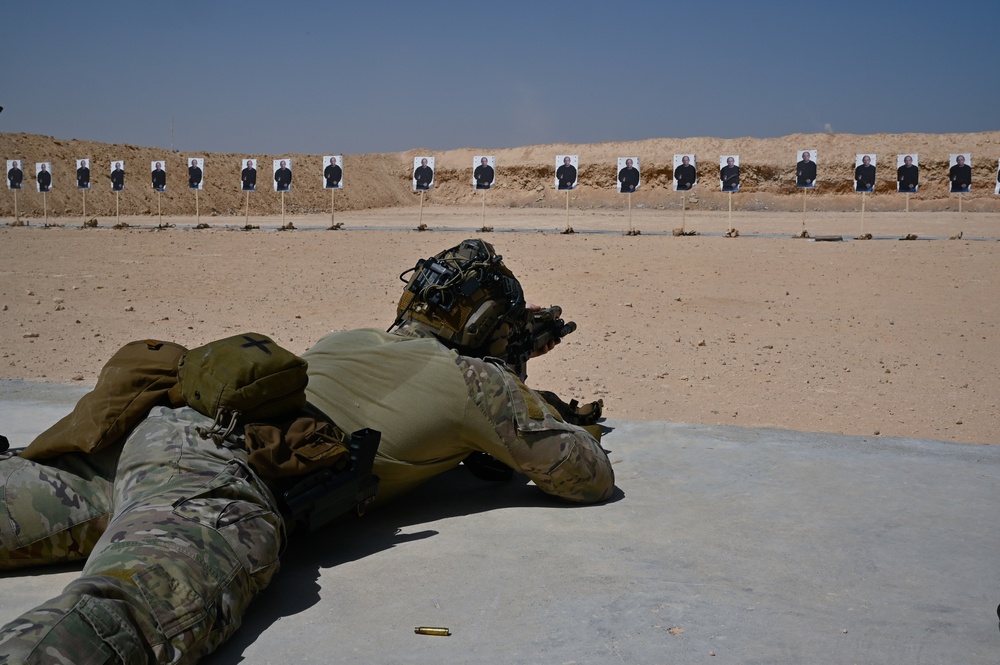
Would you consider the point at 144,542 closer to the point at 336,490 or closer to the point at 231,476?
the point at 231,476

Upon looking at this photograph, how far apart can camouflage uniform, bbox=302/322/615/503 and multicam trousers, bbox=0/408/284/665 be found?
0.44 metres

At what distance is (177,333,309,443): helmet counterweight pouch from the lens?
2.37m

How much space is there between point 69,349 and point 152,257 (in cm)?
647

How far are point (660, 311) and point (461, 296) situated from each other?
6.23 metres

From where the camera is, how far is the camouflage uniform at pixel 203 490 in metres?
1.84

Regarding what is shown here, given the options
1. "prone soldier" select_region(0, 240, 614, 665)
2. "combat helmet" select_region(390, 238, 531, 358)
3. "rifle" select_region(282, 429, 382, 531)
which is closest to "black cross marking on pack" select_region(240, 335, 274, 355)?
"prone soldier" select_region(0, 240, 614, 665)

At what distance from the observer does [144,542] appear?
2037 millimetres

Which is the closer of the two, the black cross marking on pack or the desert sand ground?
the black cross marking on pack

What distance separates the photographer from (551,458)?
9.46 feet

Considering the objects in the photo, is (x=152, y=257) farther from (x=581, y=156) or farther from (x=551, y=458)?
(x=581, y=156)

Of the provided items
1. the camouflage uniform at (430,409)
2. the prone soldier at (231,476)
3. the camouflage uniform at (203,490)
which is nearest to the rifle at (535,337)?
the prone soldier at (231,476)

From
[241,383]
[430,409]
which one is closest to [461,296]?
[430,409]

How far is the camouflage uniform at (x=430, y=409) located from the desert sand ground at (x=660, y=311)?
1850 mm

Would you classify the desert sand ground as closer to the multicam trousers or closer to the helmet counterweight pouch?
the helmet counterweight pouch
